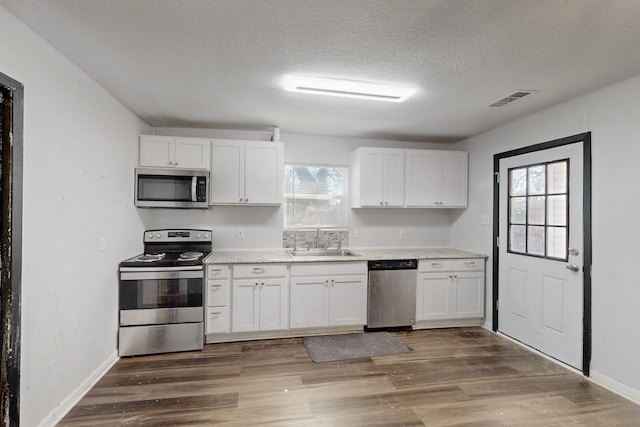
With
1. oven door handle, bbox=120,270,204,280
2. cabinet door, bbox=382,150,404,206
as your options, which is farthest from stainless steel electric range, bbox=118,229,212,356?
cabinet door, bbox=382,150,404,206

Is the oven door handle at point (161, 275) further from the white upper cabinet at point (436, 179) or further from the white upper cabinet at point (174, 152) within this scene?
the white upper cabinet at point (436, 179)

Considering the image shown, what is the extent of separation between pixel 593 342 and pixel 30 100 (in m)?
4.40

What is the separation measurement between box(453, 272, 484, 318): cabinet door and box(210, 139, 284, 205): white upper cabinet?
7.94 ft

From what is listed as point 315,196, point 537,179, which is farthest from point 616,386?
point 315,196

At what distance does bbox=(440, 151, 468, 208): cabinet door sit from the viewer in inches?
159

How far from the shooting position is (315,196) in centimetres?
407

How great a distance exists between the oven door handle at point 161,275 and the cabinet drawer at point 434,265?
2484 mm

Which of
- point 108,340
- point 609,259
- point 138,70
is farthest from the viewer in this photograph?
point 108,340

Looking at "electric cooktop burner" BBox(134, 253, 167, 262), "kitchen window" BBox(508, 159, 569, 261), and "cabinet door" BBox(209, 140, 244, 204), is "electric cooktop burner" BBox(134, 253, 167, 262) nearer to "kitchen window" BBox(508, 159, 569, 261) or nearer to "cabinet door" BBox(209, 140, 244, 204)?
"cabinet door" BBox(209, 140, 244, 204)

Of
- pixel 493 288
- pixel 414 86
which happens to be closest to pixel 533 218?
pixel 493 288

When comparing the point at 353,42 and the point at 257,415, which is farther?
the point at 257,415

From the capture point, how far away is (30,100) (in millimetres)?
1736

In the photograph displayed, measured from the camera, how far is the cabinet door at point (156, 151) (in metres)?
3.30

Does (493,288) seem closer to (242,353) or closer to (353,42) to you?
(242,353)
